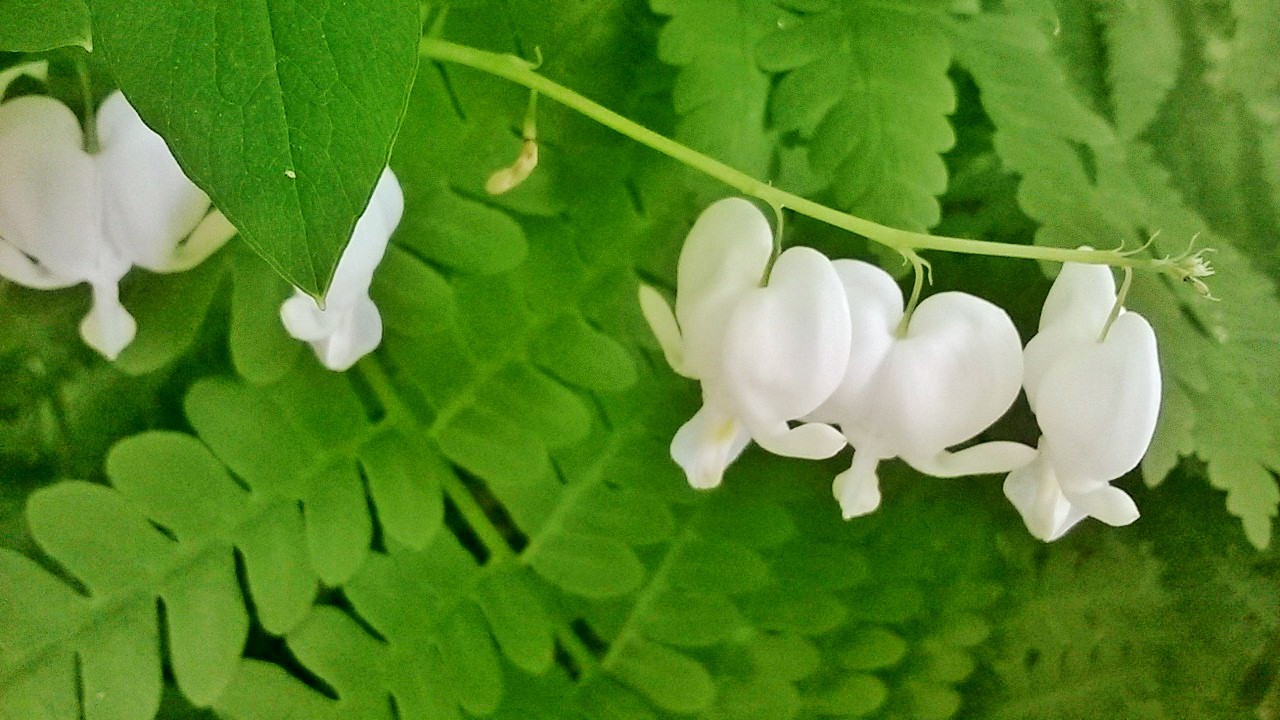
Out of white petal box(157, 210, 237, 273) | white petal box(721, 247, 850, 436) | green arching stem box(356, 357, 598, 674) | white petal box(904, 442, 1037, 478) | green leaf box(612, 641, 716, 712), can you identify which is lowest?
green leaf box(612, 641, 716, 712)

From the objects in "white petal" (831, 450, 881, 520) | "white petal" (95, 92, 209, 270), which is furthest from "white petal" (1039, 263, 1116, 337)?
"white petal" (95, 92, 209, 270)

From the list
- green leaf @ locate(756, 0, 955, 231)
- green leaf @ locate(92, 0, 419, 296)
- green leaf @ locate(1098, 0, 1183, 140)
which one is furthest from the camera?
green leaf @ locate(1098, 0, 1183, 140)

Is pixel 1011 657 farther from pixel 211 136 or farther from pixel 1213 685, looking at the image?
pixel 211 136

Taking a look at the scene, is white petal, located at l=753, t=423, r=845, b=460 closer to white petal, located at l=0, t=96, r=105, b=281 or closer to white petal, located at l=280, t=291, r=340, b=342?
white petal, located at l=280, t=291, r=340, b=342

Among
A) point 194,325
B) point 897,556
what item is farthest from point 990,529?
point 194,325

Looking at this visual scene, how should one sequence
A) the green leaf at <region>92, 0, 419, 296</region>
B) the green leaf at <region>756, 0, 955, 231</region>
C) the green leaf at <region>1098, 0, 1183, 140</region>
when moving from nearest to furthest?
the green leaf at <region>92, 0, 419, 296</region>, the green leaf at <region>756, 0, 955, 231</region>, the green leaf at <region>1098, 0, 1183, 140</region>
